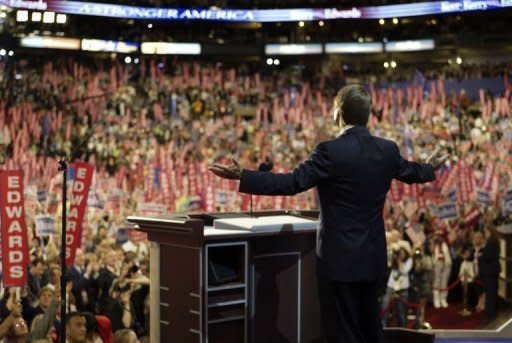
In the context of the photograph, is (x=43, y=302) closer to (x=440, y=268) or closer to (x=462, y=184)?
(x=440, y=268)

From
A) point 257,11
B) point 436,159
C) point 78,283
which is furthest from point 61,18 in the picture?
point 436,159

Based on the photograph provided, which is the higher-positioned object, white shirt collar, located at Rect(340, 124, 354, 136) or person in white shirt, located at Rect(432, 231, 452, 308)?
white shirt collar, located at Rect(340, 124, 354, 136)

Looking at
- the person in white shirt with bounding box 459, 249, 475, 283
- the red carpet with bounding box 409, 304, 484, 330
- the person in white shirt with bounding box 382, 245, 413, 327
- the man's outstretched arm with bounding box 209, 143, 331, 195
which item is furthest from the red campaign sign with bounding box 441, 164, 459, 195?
the man's outstretched arm with bounding box 209, 143, 331, 195

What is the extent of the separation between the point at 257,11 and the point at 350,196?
1101 inches

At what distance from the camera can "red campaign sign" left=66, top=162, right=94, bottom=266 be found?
8.11m

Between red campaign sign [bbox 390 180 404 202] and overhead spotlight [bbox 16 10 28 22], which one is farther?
overhead spotlight [bbox 16 10 28 22]

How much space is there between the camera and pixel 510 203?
11.1 m

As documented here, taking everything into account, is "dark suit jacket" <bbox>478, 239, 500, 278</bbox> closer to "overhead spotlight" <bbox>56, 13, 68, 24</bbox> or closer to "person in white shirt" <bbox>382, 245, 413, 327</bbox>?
"person in white shirt" <bbox>382, 245, 413, 327</bbox>

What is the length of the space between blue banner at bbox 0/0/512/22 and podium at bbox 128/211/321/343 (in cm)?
2362

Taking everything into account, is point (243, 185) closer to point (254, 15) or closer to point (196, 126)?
point (196, 126)

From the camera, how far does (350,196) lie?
3.20 meters

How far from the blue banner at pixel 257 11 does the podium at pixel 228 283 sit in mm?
23623

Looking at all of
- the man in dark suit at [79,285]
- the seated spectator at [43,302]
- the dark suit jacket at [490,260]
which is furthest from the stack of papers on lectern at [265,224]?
the dark suit jacket at [490,260]

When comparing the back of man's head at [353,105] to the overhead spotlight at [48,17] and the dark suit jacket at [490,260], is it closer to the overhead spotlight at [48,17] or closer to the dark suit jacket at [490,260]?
the dark suit jacket at [490,260]
